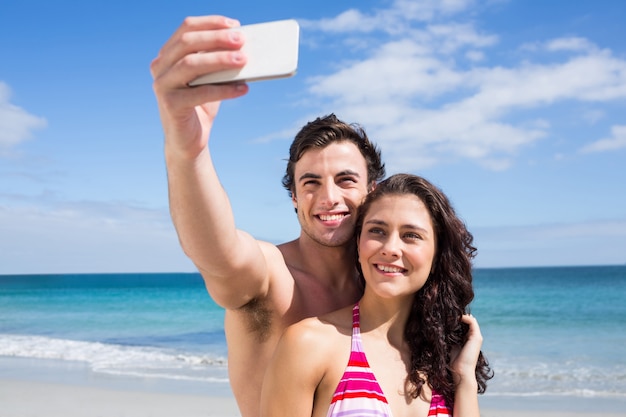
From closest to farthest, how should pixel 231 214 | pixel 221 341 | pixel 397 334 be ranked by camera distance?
pixel 231 214 < pixel 397 334 < pixel 221 341

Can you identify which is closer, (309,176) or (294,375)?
(294,375)

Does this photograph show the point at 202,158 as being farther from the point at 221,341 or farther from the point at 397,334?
the point at 221,341

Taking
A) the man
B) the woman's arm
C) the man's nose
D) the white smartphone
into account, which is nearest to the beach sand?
the man

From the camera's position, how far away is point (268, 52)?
1638 mm

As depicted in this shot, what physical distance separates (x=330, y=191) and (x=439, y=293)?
0.73m

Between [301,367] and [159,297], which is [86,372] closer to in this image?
[301,367]

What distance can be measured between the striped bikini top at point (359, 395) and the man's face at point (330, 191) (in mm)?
668

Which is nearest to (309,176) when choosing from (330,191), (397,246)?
(330,191)

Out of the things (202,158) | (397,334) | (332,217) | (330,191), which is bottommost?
(397,334)

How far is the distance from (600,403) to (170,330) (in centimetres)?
1695

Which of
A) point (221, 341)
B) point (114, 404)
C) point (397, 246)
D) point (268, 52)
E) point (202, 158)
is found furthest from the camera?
point (221, 341)

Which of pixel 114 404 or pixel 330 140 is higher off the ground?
pixel 330 140

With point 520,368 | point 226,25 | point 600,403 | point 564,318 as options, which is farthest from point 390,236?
point 564,318

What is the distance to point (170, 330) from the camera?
957 inches
